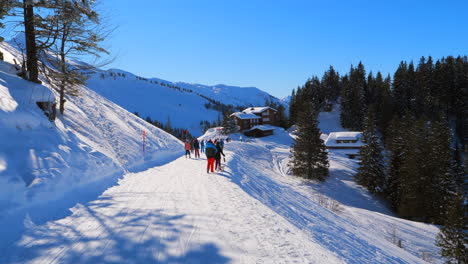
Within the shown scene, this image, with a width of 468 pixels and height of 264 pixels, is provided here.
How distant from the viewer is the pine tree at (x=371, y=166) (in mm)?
31609

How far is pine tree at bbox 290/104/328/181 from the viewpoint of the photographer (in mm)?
34938

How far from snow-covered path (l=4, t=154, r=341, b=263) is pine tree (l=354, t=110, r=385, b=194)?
100ft

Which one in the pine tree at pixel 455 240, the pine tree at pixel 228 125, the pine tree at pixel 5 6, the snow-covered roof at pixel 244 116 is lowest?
the pine tree at pixel 455 240

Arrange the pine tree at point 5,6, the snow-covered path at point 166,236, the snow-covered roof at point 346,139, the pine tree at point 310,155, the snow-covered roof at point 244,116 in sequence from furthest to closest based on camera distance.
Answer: the snow-covered roof at point 244,116, the snow-covered roof at point 346,139, the pine tree at point 310,155, the pine tree at point 5,6, the snow-covered path at point 166,236

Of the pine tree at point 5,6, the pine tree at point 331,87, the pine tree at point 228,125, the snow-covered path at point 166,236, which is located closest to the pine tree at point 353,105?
the pine tree at point 331,87

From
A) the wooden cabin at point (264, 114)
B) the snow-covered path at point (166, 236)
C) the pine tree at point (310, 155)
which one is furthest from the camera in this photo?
the wooden cabin at point (264, 114)

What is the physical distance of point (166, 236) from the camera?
5.30 metres

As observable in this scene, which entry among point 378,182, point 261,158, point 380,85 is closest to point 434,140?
point 378,182

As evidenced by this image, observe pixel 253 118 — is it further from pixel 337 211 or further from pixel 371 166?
pixel 337 211

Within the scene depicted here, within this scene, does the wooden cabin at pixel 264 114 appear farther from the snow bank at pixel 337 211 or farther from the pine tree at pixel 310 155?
the pine tree at pixel 310 155

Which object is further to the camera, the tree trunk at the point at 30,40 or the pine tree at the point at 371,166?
the pine tree at the point at 371,166

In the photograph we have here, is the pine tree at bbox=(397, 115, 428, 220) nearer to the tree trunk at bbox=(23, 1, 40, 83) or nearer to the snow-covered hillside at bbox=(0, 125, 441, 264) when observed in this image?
the snow-covered hillside at bbox=(0, 125, 441, 264)

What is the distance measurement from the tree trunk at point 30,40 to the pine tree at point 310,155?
32.4 meters

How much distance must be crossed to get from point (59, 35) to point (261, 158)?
35.0m
